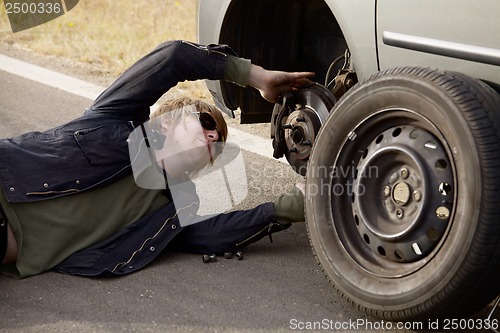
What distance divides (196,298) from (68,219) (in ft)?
2.14

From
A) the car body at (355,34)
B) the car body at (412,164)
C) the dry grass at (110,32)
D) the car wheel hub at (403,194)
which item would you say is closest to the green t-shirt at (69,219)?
the car body at (355,34)

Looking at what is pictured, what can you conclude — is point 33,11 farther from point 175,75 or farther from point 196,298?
point 196,298

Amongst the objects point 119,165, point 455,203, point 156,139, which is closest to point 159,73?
point 156,139

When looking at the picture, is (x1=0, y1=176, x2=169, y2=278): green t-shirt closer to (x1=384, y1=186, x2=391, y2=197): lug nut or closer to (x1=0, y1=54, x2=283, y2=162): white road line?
(x1=384, y1=186, x2=391, y2=197): lug nut

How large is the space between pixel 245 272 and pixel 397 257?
80 cm

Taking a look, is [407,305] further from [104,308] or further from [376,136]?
[104,308]

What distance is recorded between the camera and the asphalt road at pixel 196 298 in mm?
2984

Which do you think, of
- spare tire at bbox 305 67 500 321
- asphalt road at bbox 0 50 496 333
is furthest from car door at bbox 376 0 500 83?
asphalt road at bbox 0 50 496 333

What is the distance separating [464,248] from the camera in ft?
8.40

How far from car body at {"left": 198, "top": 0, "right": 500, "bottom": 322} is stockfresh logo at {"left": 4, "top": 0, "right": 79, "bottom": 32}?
16.3 feet

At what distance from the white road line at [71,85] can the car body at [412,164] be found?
1599 mm

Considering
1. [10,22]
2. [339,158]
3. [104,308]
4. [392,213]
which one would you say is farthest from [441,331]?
[10,22]

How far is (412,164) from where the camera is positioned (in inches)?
112

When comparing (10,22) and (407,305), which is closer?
(407,305)
